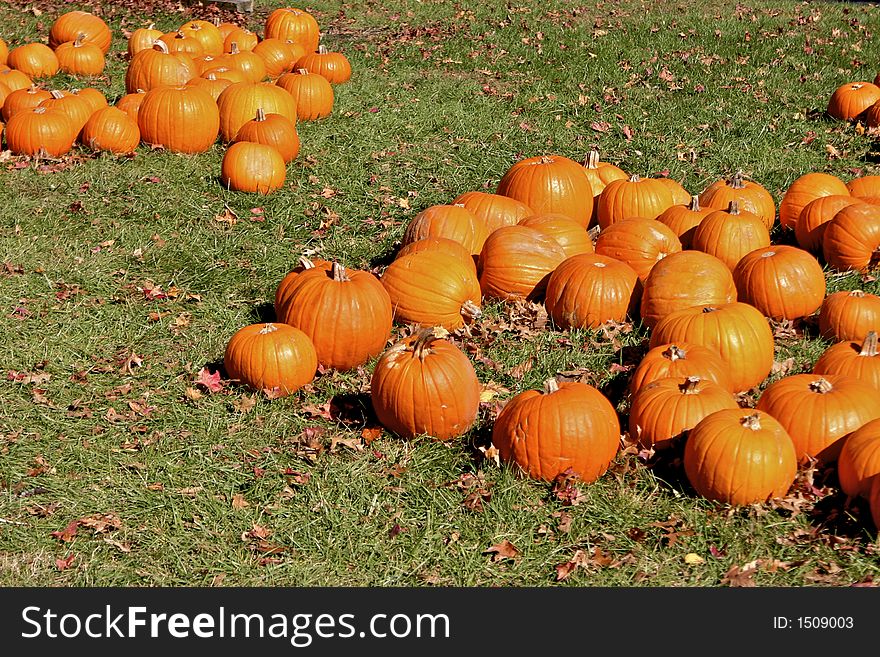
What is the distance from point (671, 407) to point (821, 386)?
771mm

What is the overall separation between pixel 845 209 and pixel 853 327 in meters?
1.30

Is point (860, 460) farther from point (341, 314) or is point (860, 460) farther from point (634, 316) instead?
point (341, 314)

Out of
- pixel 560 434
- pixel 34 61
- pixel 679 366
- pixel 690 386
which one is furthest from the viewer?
pixel 34 61

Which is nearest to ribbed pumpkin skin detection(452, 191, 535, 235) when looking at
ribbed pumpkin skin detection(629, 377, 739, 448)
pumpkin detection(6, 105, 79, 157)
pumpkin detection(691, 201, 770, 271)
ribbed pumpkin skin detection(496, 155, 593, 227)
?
ribbed pumpkin skin detection(496, 155, 593, 227)

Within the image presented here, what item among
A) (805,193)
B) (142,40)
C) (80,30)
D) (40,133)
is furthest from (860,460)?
(80,30)

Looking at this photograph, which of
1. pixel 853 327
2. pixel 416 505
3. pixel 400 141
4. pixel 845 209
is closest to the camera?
pixel 416 505

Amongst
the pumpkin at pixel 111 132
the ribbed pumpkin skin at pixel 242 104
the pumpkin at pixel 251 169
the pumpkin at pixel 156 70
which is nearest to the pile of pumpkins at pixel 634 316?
the pumpkin at pixel 251 169

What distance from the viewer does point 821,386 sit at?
4871mm

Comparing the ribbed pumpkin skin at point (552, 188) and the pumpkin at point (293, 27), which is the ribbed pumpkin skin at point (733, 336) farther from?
the pumpkin at point (293, 27)

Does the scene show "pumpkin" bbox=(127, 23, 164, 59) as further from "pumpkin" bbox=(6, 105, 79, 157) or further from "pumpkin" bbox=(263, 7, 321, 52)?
"pumpkin" bbox=(6, 105, 79, 157)

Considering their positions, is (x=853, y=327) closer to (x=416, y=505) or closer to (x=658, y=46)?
(x=416, y=505)

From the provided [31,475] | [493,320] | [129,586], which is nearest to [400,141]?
[493,320]

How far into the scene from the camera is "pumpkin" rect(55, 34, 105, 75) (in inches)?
439

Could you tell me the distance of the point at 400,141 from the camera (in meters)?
9.70
